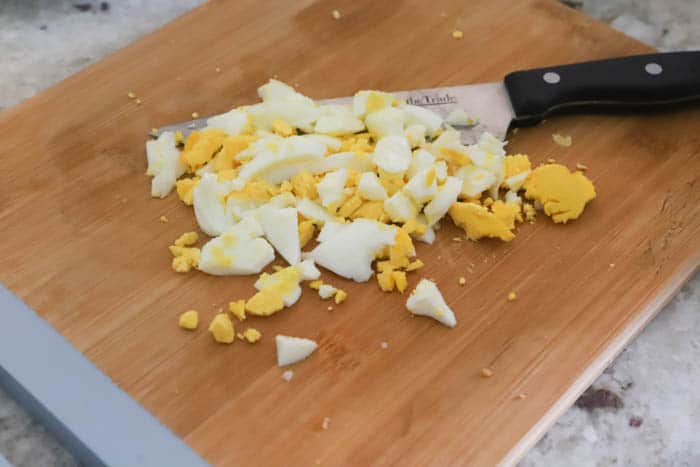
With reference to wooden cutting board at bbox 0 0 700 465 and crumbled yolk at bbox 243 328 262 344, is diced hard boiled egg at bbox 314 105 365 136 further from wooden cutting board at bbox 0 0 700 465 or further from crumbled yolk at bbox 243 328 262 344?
crumbled yolk at bbox 243 328 262 344

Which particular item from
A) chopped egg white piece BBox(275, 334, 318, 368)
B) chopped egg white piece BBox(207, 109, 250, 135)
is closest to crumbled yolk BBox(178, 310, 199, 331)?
chopped egg white piece BBox(275, 334, 318, 368)

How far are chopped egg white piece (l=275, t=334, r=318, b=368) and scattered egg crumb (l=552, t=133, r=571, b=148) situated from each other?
57 cm

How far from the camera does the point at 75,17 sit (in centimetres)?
182

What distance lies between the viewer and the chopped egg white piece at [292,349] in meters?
1.14

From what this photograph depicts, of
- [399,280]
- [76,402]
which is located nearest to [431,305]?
[399,280]

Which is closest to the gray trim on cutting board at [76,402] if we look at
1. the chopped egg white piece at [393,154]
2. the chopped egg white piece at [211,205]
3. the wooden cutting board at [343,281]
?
the wooden cutting board at [343,281]

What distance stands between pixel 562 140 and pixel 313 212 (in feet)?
1.49

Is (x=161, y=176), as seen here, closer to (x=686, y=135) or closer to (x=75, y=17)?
(x=75, y=17)

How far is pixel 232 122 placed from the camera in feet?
4.61

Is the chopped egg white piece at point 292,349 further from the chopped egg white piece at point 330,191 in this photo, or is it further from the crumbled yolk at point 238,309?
→ the chopped egg white piece at point 330,191

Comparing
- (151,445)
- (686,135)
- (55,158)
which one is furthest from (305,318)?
(686,135)

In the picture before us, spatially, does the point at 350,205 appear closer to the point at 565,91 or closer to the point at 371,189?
the point at 371,189

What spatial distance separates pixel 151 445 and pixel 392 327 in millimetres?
347

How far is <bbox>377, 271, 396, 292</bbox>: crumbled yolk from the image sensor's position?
123 cm
